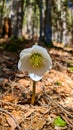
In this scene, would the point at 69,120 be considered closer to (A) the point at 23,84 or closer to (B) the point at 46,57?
(B) the point at 46,57

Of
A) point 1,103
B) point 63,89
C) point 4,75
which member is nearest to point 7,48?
point 4,75

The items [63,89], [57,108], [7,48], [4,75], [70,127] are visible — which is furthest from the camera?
[7,48]

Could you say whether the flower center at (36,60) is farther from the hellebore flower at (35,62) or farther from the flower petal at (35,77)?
the flower petal at (35,77)

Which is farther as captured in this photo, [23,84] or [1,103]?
[23,84]

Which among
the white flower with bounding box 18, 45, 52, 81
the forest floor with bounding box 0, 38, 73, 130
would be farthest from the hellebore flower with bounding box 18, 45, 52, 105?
the forest floor with bounding box 0, 38, 73, 130

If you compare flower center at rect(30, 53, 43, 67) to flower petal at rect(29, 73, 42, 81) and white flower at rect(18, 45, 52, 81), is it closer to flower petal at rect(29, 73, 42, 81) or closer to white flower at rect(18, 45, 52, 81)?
white flower at rect(18, 45, 52, 81)

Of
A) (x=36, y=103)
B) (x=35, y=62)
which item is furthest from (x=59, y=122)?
(x=35, y=62)
